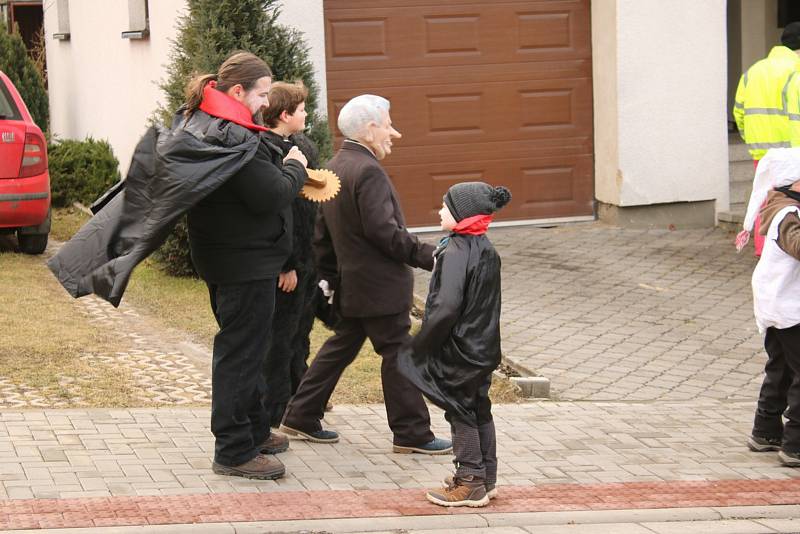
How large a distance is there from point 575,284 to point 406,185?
2.53 meters

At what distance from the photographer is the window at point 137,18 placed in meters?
15.2

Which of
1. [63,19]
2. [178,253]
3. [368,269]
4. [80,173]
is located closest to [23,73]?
[63,19]

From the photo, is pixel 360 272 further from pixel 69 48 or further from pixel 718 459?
pixel 69 48

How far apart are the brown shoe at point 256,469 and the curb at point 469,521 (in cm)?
62

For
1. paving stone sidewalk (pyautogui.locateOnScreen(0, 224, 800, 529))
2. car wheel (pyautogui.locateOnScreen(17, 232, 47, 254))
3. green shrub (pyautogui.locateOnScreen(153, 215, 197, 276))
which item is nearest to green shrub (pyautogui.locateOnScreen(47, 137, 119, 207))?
car wheel (pyautogui.locateOnScreen(17, 232, 47, 254))

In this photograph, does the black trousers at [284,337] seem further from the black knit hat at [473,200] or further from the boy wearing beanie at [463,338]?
the black knit hat at [473,200]

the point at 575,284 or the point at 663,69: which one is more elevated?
the point at 663,69

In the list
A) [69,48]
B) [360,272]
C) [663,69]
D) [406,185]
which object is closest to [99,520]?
[360,272]

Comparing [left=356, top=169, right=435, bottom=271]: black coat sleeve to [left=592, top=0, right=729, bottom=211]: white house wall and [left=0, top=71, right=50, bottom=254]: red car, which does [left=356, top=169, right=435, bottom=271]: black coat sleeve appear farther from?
[left=592, top=0, right=729, bottom=211]: white house wall

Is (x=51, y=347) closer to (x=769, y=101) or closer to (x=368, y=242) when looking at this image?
(x=368, y=242)

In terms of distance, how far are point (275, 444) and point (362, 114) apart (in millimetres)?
1726

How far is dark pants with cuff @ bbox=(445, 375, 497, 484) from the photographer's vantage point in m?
6.31

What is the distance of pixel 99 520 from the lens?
231 inches

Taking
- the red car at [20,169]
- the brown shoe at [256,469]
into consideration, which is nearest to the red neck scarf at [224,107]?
the brown shoe at [256,469]
